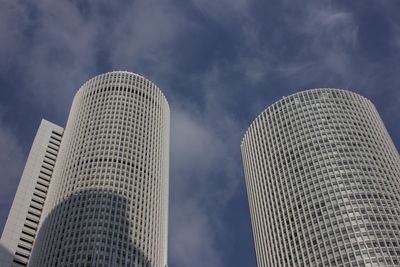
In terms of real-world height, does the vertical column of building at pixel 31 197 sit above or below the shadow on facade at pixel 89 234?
above

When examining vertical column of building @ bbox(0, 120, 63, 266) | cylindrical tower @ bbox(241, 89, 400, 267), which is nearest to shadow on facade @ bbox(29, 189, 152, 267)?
vertical column of building @ bbox(0, 120, 63, 266)

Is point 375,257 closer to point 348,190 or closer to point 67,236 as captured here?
point 348,190

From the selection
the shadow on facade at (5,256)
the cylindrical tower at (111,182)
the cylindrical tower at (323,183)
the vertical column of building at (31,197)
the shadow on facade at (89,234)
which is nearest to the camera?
the shadow on facade at (89,234)

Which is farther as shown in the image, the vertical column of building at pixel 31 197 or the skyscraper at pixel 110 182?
the vertical column of building at pixel 31 197

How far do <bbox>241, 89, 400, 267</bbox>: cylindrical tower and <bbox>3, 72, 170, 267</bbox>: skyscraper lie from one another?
27.8 metres

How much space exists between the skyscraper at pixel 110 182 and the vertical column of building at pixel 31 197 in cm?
362

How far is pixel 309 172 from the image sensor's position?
510ft

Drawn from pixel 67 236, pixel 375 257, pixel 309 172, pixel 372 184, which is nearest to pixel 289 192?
pixel 309 172

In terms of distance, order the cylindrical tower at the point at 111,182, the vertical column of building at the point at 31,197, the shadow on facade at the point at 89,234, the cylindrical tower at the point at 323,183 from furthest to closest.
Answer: the vertical column of building at the point at 31,197 < the cylindrical tower at the point at 323,183 < the cylindrical tower at the point at 111,182 < the shadow on facade at the point at 89,234

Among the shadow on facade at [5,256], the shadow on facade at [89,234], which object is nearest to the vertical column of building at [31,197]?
the shadow on facade at [5,256]

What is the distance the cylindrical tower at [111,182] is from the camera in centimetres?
13525

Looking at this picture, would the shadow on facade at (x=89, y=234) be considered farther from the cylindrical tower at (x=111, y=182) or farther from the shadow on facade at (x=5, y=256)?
the shadow on facade at (x=5, y=256)

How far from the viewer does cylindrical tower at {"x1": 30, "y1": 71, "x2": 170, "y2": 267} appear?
135250 millimetres

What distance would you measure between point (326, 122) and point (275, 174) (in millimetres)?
21568
